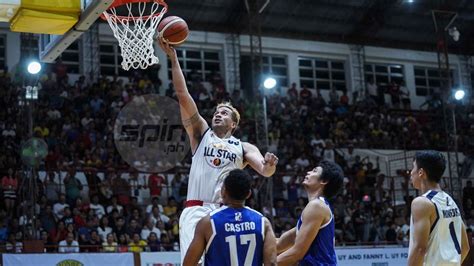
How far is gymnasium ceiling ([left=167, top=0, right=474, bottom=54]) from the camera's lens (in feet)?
79.9

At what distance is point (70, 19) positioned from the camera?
7.56m

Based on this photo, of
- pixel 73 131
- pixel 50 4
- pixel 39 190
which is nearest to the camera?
pixel 50 4

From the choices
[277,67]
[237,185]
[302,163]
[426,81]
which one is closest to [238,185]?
[237,185]

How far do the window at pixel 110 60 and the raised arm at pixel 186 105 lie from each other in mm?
16925

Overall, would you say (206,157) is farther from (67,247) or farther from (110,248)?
(110,248)

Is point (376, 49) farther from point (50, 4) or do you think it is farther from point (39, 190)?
point (50, 4)

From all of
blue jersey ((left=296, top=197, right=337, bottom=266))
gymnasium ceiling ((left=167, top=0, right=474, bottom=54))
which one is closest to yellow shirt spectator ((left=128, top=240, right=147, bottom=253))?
gymnasium ceiling ((left=167, top=0, right=474, bottom=54))

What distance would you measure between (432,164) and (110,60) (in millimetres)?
18642

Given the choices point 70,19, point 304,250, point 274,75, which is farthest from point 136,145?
point 304,250

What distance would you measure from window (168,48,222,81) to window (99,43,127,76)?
2.16 metres

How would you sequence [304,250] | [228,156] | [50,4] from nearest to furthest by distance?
[304,250]
[228,156]
[50,4]

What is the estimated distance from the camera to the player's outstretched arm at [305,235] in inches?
238

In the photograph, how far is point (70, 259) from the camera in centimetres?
1377

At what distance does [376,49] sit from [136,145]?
1202 centimetres
